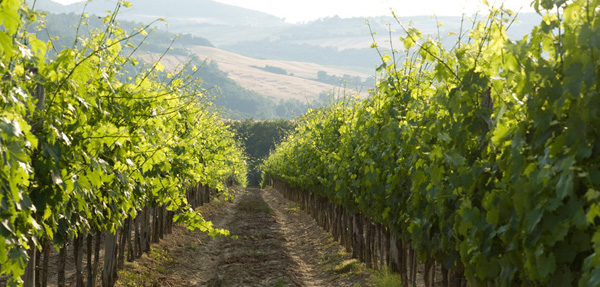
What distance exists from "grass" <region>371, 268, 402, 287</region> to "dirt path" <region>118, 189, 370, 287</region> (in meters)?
0.54

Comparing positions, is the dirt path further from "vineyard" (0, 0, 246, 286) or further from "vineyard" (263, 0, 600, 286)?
"vineyard" (263, 0, 600, 286)

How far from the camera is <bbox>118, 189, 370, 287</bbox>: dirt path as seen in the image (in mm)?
14477

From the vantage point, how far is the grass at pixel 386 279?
11.8 metres

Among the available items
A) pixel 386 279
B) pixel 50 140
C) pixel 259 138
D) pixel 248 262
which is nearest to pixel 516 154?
pixel 50 140

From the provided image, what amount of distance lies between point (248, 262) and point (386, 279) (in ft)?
18.6

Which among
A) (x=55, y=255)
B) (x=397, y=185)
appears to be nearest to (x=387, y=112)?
(x=397, y=185)

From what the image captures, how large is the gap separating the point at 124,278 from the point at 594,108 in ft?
39.0

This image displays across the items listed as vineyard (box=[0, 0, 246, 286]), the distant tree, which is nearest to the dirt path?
vineyard (box=[0, 0, 246, 286])

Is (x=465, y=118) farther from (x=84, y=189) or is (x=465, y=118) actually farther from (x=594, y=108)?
(x=84, y=189)

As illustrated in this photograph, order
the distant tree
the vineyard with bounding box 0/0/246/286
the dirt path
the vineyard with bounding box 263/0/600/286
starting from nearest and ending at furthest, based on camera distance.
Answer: the vineyard with bounding box 263/0/600/286, the vineyard with bounding box 0/0/246/286, the dirt path, the distant tree

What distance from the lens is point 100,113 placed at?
6664 millimetres

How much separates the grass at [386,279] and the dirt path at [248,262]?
540 mm

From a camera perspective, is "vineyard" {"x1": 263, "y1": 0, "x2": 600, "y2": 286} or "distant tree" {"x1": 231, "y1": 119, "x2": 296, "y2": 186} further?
"distant tree" {"x1": 231, "y1": 119, "x2": 296, "y2": 186}

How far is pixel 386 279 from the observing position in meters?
12.1
